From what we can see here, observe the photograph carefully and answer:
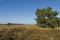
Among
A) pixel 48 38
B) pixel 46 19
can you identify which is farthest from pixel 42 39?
pixel 46 19

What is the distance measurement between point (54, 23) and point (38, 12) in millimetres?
4752

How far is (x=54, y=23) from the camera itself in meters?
38.7

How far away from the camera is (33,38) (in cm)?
1201

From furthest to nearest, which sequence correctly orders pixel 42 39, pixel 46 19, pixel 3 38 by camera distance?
pixel 46 19 → pixel 42 39 → pixel 3 38

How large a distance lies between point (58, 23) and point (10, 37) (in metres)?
29.8

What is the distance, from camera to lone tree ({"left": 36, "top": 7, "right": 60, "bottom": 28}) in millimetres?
37878

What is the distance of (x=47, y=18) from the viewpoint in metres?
38.5

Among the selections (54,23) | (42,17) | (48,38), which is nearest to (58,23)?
(54,23)

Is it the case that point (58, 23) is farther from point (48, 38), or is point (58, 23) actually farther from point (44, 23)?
point (48, 38)

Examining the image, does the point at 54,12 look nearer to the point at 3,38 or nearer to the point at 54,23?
the point at 54,23

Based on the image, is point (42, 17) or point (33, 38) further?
point (42, 17)

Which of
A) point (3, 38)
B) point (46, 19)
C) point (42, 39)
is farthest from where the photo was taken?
point (46, 19)

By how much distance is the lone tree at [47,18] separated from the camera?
3788cm

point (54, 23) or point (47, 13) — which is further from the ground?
point (47, 13)
